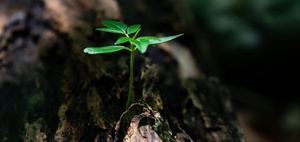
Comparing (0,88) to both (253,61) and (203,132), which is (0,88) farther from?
(253,61)

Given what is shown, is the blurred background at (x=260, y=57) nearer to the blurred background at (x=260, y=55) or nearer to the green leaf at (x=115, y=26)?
the blurred background at (x=260, y=55)

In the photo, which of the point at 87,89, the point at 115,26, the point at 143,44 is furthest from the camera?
the point at 87,89

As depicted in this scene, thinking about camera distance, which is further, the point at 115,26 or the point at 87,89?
the point at 87,89

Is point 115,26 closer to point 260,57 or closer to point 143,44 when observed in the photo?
point 143,44

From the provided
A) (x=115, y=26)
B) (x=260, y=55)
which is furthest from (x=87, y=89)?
(x=260, y=55)

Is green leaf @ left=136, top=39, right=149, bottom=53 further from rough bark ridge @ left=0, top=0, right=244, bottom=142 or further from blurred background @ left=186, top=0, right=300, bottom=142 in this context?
blurred background @ left=186, top=0, right=300, bottom=142

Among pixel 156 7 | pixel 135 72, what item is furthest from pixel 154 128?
pixel 156 7

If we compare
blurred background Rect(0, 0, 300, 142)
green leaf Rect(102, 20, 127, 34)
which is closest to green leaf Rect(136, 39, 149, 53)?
green leaf Rect(102, 20, 127, 34)

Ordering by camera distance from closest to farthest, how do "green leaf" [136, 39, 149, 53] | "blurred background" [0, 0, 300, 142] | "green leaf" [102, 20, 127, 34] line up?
"green leaf" [136, 39, 149, 53]
"green leaf" [102, 20, 127, 34]
"blurred background" [0, 0, 300, 142]

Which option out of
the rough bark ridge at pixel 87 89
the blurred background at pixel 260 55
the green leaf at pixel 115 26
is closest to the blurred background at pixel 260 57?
the blurred background at pixel 260 55
